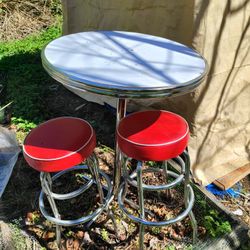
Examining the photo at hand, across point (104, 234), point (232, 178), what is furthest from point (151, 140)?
point (232, 178)

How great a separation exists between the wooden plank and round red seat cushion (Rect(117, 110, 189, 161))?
4.15 feet

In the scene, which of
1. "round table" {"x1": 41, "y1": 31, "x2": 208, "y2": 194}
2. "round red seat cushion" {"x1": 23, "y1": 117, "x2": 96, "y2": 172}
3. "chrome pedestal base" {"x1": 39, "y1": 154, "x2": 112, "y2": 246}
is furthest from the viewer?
"chrome pedestal base" {"x1": 39, "y1": 154, "x2": 112, "y2": 246}

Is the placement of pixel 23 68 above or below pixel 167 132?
below

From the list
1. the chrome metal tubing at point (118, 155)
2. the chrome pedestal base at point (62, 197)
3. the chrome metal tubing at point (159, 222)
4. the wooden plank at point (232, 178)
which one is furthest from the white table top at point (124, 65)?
the wooden plank at point (232, 178)

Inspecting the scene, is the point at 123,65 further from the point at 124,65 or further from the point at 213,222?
the point at 213,222

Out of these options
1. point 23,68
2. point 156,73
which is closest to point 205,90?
point 156,73

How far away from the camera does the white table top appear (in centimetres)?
197

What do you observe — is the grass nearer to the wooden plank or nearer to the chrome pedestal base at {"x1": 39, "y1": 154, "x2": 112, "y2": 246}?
the chrome pedestal base at {"x1": 39, "y1": 154, "x2": 112, "y2": 246}

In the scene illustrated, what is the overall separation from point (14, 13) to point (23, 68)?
2237 millimetres

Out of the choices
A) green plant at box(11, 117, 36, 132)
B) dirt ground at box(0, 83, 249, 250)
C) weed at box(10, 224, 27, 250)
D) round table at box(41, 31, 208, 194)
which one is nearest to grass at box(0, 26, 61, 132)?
green plant at box(11, 117, 36, 132)

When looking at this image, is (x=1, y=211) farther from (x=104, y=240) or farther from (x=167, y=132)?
(x=167, y=132)

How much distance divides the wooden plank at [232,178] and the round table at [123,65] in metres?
1.25

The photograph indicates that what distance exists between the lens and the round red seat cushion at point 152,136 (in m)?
2.22

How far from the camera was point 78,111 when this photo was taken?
4.38 metres
